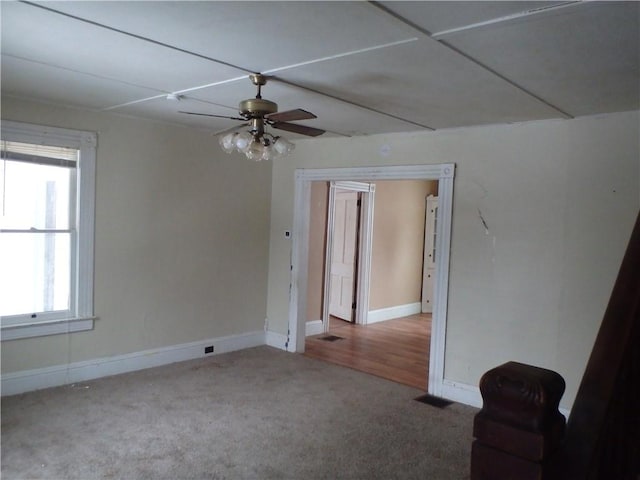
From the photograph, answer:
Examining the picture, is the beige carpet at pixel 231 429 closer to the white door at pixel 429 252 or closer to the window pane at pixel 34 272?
the window pane at pixel 34 272

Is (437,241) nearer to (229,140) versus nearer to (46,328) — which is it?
(229,140)

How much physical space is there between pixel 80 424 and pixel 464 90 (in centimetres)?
346

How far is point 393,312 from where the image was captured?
7.79 meters

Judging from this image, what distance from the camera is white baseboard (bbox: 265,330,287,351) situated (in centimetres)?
560

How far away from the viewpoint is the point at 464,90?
3025mm

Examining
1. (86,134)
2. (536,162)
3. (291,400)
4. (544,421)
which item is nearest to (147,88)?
(86,134)

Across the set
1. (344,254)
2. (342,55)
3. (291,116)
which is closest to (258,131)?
(291,116)

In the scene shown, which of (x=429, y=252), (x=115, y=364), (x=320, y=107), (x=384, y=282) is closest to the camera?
(x=320, y=107)

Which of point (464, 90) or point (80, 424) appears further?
point (80, 424)

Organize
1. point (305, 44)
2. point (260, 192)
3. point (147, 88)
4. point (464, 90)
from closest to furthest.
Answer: point (305, 44)
point (464, 90)
point (147, 88)
point (260, 192)

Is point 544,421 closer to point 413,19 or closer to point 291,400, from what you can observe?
point 413,19

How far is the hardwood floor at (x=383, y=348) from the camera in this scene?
5016 millimetres

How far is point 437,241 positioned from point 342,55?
7.52 feet

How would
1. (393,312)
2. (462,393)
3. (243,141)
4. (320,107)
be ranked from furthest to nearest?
(393,312), (462,393), (320,107), (243,141)
